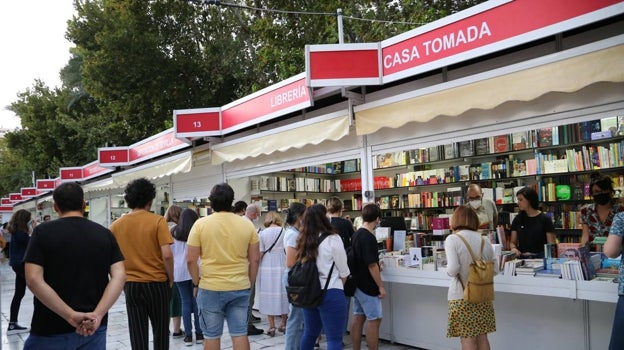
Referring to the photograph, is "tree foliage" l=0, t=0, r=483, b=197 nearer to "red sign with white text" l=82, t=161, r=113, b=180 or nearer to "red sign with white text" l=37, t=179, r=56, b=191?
"red sign with white text" l=82, t=161, r=113, b=180

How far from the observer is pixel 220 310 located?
3854 millimetres

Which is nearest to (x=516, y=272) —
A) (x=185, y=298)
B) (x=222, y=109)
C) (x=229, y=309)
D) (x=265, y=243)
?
(x=229, y=309)

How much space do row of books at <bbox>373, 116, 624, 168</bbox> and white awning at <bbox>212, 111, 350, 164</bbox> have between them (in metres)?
0.69

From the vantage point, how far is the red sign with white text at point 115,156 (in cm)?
1239

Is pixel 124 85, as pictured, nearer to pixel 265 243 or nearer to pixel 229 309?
pixel 265 243

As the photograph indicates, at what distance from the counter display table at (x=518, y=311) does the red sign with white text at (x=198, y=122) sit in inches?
160

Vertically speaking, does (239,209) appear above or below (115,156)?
below

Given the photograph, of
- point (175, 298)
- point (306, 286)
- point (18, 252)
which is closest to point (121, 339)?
point (175, 298)

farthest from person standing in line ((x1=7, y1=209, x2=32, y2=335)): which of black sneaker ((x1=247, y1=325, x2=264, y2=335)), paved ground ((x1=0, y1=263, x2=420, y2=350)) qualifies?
black sneaker ((x1=247, y1=325, x2=264, y2=335))

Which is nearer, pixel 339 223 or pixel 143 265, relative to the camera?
pixel 143 265

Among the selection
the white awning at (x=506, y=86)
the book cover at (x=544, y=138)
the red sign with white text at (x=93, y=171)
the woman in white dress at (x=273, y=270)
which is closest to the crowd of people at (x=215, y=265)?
the woman in white dress at (x=273, y=270)

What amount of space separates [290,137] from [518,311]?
3.40 m

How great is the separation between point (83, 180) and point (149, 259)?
48.6 ft

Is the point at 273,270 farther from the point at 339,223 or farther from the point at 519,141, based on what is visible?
the point at 519,141
